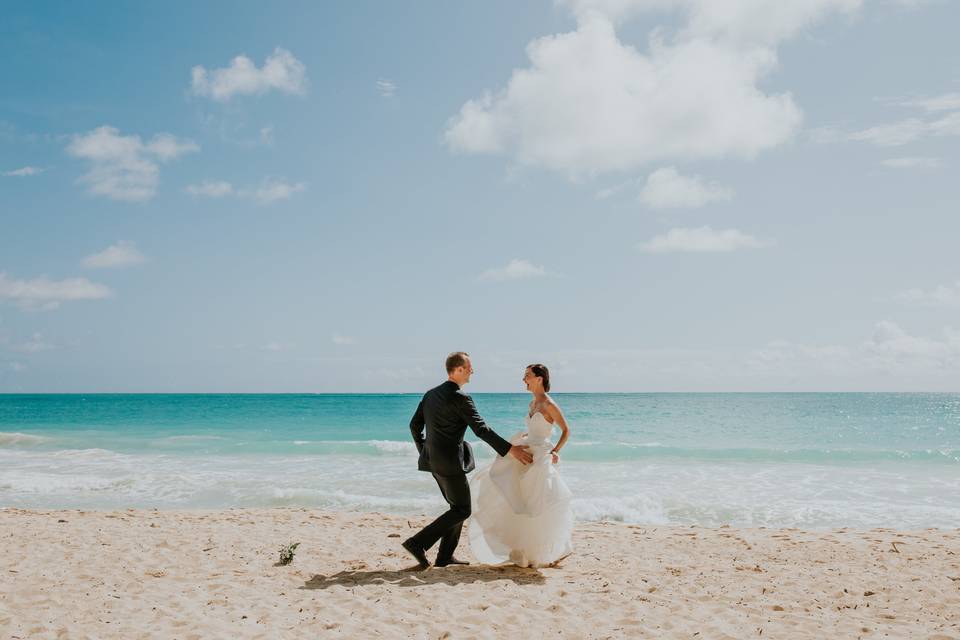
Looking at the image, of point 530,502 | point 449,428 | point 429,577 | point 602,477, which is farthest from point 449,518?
point 602,477

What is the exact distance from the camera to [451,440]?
6.21 m

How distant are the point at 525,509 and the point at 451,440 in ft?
3.40

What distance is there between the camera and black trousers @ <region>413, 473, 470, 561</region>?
631cm

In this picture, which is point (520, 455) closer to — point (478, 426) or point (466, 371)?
point (478, 426)

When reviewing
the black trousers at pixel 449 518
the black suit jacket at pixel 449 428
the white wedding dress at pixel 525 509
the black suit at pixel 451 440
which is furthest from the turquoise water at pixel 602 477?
→ the black suit jacket at pixel 449 428

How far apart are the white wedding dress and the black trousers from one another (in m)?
0.21

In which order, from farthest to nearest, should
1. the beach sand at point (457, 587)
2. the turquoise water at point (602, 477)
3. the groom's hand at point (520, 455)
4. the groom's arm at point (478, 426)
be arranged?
the turquoise water at point (602, 477), the groom's hand at point (520, 455), the groom's arm at point (478, 426), the beach sand at point (457, 587)

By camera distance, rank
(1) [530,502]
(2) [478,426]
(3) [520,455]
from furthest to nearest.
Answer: (1) [530,502]
(3) [520,455]
(2) [478,426]

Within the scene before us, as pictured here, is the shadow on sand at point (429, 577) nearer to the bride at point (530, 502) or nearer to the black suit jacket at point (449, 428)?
the bride at point (530, 502)

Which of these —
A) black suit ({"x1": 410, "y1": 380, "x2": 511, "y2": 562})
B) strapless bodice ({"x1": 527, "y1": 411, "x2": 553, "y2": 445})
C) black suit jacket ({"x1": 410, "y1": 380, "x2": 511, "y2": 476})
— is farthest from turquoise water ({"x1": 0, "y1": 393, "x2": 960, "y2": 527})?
black suit jacket ({"x1": 410, "y1": 380, "x2": 511, "y2": 476})

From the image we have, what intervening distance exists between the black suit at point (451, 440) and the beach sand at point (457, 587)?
823 millimetres

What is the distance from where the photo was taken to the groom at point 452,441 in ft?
20.2

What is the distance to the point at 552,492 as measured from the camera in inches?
249

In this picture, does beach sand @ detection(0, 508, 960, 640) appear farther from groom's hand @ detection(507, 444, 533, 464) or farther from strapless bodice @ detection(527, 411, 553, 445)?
strapless bodice @ detection(527, 411, 553, 445)
